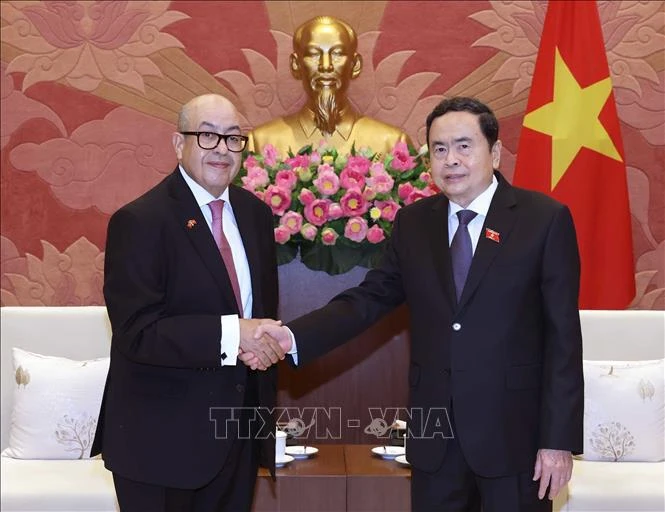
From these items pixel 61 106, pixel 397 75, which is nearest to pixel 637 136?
pixel 397 75

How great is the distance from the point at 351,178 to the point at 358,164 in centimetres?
7

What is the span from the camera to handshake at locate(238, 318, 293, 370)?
2.22 meters

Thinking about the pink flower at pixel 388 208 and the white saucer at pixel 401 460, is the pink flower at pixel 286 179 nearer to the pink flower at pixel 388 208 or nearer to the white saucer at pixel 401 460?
the pink flower at pixel 388 208

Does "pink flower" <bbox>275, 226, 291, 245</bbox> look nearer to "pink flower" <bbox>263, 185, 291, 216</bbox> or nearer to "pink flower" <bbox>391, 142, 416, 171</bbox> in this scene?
"pink flower" <bbox>263, 185, 291, 216</bbox>

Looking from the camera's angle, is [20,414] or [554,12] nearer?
[20,414]

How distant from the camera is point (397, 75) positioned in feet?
14.1

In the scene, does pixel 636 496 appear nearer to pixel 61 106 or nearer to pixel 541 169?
pixel 541 169

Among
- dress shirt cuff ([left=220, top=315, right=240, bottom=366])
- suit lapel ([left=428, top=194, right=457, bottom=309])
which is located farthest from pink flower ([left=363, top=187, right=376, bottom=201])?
dress shirt cuff ([left=220, top=315, right=240, bottom=366])

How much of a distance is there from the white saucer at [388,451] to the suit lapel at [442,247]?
0.94m

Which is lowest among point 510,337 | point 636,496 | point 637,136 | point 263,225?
point 636,496

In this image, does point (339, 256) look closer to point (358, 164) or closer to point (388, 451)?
point (358, 164)

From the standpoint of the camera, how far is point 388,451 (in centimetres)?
298

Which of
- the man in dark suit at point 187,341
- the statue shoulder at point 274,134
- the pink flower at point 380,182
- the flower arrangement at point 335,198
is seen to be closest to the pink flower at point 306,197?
the flower arrangement at point 335,198

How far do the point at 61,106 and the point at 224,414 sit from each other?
8.43 ft
